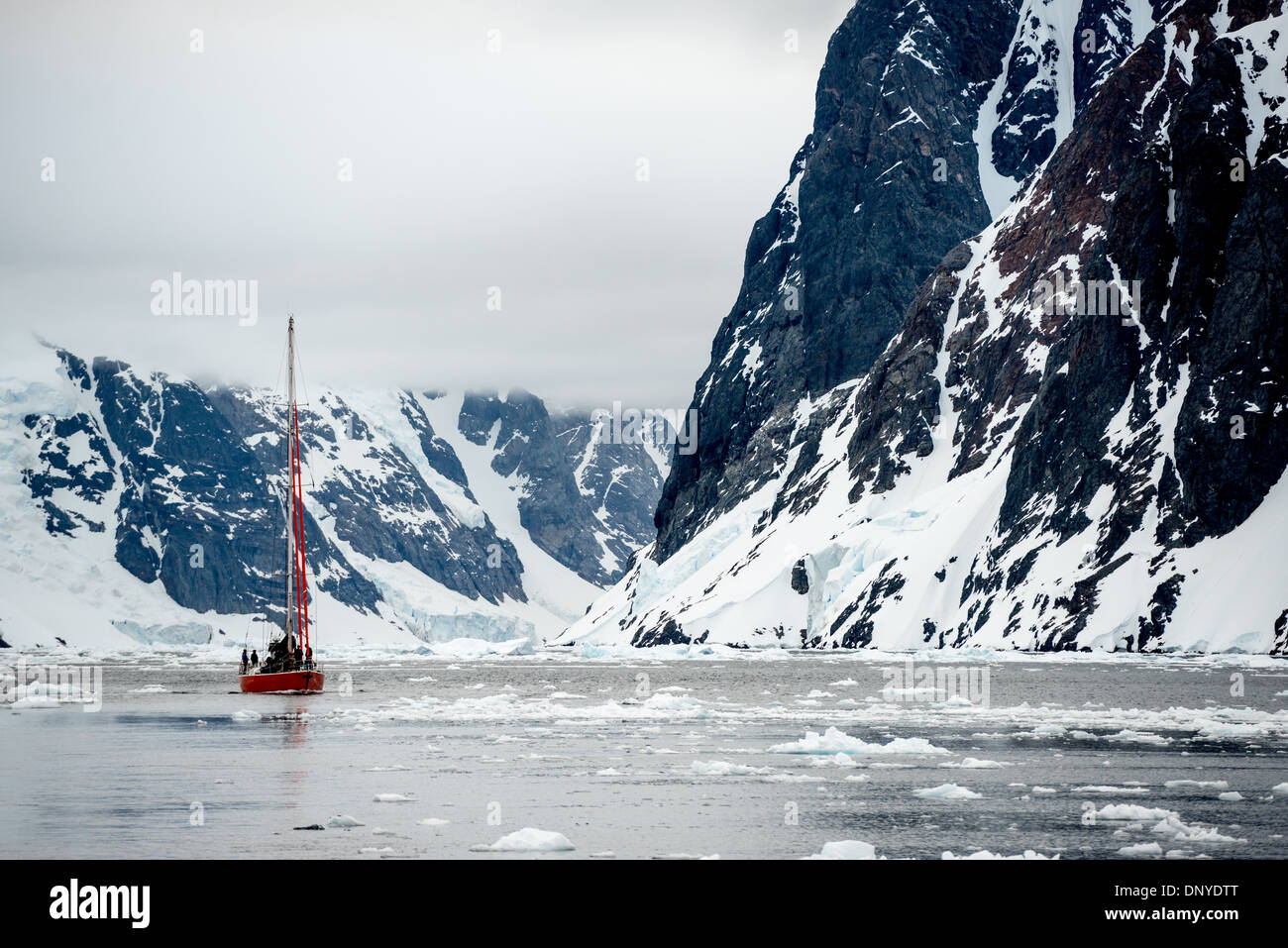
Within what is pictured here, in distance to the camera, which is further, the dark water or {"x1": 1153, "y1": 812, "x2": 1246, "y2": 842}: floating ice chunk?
the dark water

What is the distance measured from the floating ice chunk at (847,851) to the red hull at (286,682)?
76494 millimetres

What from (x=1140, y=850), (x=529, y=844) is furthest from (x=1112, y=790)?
(x=529, y=844)

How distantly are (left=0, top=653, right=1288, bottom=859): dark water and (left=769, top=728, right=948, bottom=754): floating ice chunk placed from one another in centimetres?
37

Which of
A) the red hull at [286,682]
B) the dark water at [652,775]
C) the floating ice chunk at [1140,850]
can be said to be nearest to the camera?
the floating ice chunk at [1140,850]

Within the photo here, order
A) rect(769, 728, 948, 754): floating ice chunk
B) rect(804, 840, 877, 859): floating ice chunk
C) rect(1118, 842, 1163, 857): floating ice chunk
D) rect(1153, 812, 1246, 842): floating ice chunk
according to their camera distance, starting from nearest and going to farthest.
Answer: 1. rect(804, 840, 877, 859): floating ice chunk
2. rect(1118, 842, 1163, 857): floating ice chunk
3. rect(1153, 812, 1246, 842): floating ice chunk
4. rect(769, 728, 948, 754): floating ice chunk

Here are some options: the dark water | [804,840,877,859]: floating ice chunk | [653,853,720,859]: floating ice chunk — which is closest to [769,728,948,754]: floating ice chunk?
the dark water

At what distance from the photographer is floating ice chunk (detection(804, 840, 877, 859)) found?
33.5 meters

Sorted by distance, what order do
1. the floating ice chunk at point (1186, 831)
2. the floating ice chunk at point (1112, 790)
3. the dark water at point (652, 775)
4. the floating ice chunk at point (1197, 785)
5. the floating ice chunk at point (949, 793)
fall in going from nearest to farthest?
the floating ice chunk at point (1186, 831)
the dark water at point (652, 775)
the floating ice chunk at point (949, 793)
the floating ice chunk at point (1112, 790)
the floating ice chunk at point (1197, 785)

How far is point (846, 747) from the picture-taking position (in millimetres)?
57062

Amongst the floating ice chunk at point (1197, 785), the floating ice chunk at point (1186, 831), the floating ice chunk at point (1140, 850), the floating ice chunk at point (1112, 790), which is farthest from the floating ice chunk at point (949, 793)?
the floating ice chunk at point (1140, 850)

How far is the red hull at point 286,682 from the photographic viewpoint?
10500 cm

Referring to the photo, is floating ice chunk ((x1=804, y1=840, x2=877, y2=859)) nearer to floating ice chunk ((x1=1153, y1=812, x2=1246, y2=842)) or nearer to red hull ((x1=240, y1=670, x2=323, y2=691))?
floating ice chunk ((x1=1153, y1=812, x2=1246, y2=842))

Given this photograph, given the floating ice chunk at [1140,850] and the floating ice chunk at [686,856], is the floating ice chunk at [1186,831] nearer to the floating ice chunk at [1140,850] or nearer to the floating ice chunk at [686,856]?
the floating ice chunk at [1140,850]

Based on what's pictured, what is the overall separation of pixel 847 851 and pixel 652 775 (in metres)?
17.9
